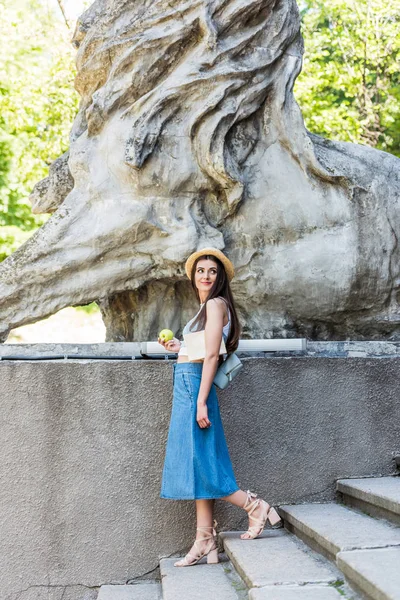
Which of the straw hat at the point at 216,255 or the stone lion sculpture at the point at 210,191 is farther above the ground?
the stone lion sculpture at the point at 210,191

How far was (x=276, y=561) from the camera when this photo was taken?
3.77 meters

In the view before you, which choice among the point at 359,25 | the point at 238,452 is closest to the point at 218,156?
the point at 238,452

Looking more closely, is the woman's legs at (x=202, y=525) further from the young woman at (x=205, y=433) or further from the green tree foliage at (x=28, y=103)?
the green tree foliage at (x=28, y=103)

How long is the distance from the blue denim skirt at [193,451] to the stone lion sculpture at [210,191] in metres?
1.08

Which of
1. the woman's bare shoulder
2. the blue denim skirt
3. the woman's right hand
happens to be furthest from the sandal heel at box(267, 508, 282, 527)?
the woman's bare shoulder

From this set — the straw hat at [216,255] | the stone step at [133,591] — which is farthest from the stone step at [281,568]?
the straw hat at [216,255]

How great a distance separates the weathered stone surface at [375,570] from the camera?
2828mm

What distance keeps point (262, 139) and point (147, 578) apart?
268 centimetres

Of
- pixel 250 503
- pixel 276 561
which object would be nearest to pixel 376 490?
pixel 250 503

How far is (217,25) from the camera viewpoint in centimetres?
518

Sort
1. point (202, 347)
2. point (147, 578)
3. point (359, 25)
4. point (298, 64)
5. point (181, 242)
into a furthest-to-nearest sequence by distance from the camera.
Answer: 1. point (359, 25)
2. point (298, 64)
3. point (181, 242)
4. point (147, 578)
5. point (202, 347)

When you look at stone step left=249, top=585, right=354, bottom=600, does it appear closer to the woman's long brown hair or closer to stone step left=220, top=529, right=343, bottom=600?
stone step left=220, top=529, right=343, bottom=600

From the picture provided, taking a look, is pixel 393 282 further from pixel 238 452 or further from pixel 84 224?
pixel 84 224

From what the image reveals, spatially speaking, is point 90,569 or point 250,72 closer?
point 90,569
